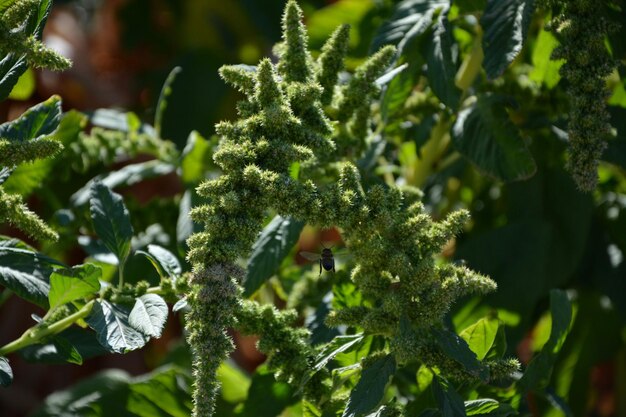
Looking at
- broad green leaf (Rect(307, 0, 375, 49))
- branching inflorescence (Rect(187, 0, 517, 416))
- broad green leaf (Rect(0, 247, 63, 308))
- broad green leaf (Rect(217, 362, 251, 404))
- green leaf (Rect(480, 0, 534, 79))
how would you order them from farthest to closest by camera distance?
broad green leaf (Rect(307, 0, 375, 49))
broad green leaf (Rect(217, 362, 251, 404))
green leaf (Rect(480, 0, 534, 79))
broad green leaf (Rect(0, 247, 63, 308))
branching inflorescence (Rect(187, 0, 517, 416))

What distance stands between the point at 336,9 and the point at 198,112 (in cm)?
58

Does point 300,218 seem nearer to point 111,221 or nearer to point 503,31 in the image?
point 111,221

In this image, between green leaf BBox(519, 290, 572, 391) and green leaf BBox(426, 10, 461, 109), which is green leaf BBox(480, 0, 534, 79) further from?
green leaf BBox(519, 290, 572, 391)

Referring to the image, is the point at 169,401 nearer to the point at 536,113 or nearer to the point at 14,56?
the point at 14,56

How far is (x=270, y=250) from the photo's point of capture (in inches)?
39.1

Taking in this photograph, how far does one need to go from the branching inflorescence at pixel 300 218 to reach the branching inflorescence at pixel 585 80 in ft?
0.48

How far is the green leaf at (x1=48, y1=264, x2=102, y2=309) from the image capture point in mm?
779

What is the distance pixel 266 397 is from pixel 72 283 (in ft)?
1.01

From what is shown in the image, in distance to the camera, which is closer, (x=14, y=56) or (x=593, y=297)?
(x=14, y=56)

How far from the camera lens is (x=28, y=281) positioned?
816 millimetres

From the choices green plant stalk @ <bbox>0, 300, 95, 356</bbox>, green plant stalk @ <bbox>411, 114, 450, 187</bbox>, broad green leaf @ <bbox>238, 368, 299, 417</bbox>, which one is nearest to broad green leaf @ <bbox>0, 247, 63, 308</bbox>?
green plant stalk @ <bbox>0, 300, 95, 356</bbox>

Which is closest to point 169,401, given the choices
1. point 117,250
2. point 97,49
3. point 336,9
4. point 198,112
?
point 117,250

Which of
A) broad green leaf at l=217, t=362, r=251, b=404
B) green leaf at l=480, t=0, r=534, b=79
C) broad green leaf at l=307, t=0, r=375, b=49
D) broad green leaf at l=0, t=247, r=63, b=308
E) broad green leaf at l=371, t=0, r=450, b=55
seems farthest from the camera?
broad green leaf at l=307, t=0, r=375, b=49

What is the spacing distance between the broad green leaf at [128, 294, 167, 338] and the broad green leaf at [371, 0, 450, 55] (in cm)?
41
